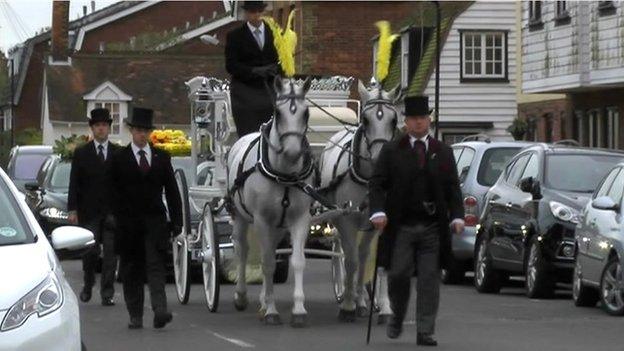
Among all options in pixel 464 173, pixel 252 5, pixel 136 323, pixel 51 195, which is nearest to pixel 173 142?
pixel 51 195

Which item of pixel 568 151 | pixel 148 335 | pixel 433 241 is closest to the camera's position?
pixel 433 241

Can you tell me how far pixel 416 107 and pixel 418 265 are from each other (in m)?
1.27

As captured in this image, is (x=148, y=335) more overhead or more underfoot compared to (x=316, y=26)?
more underfoot

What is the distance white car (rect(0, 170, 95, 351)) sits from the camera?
30.1 feet

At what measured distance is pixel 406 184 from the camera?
46.9 feet

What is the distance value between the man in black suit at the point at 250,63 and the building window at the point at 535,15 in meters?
24.8

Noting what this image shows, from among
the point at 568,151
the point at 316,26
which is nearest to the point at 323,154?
the point at 568,151

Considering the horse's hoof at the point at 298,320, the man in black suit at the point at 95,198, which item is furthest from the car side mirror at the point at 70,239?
the man in black suit at the point at 95,198

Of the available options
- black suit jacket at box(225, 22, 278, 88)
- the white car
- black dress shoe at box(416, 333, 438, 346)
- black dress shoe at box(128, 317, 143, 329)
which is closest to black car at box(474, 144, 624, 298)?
black suit jacket at box(225, 22, 278, 88)

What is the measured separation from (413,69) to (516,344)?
39103 mm

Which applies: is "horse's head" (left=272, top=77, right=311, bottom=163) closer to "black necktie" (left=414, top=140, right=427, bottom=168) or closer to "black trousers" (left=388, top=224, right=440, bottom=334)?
"black necktie" (left=414, top=140, right=427, bottom=168)

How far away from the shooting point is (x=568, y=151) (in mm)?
21391

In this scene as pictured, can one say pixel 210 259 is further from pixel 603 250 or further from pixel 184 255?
pixel 603 250

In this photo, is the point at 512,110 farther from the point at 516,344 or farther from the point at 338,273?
the point at 516,344
